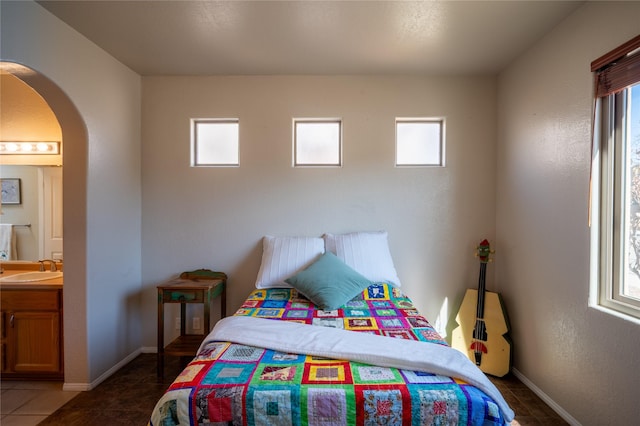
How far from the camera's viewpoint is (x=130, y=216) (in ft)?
9.49

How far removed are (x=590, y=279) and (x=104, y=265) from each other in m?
→ 3.38

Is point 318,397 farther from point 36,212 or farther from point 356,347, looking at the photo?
point 36,212

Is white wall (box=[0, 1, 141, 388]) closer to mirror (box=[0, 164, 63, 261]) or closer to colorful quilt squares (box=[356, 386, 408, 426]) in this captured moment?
mirror (box=[0, 164, 63, 261])

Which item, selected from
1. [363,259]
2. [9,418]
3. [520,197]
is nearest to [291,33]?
[363,259]

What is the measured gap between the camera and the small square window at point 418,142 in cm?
307

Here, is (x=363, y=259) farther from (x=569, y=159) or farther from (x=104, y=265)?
(x=104, y=265)

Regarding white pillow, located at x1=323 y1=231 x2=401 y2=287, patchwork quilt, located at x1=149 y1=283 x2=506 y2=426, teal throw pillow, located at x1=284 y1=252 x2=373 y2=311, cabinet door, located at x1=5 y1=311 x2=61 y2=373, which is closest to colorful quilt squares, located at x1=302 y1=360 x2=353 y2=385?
patchwork quilt, located at x1=149 y1=283 x2=506 y2=426

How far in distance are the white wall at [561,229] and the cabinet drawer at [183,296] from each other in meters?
2.57

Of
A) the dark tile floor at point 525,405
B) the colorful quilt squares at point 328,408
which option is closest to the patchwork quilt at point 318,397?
the colorful quilt squares at point 328,408

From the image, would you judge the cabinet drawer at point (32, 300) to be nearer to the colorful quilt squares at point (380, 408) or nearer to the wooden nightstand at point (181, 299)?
the wooden nightstand at point (181, 299)

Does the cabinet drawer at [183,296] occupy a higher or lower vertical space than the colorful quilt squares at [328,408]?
higher

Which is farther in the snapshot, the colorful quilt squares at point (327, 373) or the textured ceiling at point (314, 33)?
the textured ceiling at point (314, 33)

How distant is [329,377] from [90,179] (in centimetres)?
226

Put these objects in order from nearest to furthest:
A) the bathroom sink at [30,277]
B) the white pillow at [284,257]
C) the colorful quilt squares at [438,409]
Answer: the colorful quilt squares at [438,409] → the bathroom sink at [30,277] → the white pillow at [284,257]
